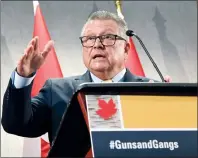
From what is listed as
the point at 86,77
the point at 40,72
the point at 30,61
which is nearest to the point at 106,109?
the point at 30,61

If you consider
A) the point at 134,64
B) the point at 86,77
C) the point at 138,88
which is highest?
the point at 138,88

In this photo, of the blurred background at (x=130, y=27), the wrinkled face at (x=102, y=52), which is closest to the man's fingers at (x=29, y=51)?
the wrinkled face at (x=102, y=52)

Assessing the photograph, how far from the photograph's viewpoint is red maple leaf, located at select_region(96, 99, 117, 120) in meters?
0.44

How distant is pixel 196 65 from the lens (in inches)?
105

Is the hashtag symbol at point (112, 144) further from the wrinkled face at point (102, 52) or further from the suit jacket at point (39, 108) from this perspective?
the wrinkled face at point (102, 52)

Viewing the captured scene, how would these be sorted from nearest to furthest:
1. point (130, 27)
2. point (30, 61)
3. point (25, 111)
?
point (30, 61) → point (25, 111) → point (130, 27)

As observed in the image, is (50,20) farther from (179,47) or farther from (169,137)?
(169,137)

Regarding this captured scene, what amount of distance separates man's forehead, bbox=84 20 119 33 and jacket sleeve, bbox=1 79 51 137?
0.22m

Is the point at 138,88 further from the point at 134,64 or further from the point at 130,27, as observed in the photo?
the point at 130,27

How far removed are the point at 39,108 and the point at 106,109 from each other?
26.5 inches

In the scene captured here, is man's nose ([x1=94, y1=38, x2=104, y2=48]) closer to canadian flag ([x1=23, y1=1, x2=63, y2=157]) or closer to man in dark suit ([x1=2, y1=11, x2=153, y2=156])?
man in dark suit ([x1=2, y1=11, x2=153, y2=156])

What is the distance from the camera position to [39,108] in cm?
109

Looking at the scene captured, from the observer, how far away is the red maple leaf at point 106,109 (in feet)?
1.44

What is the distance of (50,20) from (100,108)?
2.11 m
